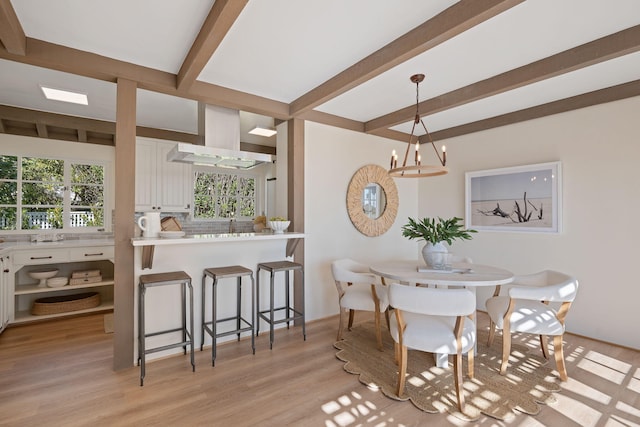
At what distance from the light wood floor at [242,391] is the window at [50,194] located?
173cm

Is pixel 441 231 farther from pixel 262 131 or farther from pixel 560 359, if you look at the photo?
pixel 262 131

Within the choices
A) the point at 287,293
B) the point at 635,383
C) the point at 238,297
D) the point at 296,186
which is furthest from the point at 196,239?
the point at 635,383

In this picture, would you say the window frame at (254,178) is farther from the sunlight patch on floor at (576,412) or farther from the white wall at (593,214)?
the sunlight patch on floor at (576,412)

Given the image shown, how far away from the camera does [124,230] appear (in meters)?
2.56

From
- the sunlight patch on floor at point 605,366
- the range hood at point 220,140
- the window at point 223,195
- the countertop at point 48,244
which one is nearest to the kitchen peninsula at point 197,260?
the range hood at point 220,140

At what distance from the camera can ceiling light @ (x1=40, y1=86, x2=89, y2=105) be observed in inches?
123

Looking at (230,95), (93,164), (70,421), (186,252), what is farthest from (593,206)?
(93,164)

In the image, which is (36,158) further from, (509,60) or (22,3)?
(509,60)

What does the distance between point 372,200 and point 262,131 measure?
186 centimetres

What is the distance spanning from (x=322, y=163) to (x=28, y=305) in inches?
161

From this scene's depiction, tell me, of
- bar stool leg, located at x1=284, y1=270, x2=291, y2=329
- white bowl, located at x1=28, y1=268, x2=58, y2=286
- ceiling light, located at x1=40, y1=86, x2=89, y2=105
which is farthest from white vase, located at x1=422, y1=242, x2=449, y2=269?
→ white bowl, located at x1=28, y1=268, x2=58, y2=286

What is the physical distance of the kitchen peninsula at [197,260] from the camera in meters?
2.67

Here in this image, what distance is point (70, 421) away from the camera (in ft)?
6.34

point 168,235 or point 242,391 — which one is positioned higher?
point 168,235
